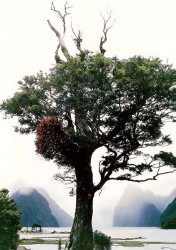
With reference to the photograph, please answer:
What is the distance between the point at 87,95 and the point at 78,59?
2.50 m

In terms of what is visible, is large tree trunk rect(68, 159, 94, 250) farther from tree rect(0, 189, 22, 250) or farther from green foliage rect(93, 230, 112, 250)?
tree rect(0, 189, 22, 250)

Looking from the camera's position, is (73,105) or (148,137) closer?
(73,105)

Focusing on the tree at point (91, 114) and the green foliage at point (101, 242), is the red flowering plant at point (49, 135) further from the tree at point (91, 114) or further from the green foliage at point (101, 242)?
the green foliage at point (101, 242)

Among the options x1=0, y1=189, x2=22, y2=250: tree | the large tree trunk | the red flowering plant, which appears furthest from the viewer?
x1=0, y1=189, x2=22, y2=250: tree

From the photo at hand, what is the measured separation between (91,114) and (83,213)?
7402 millimetres

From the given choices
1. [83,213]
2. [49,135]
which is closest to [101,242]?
[83,213]

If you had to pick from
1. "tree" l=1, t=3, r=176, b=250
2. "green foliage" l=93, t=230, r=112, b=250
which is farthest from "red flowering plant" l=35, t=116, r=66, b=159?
"green foliage" l=93, t=230, r=112, b=250

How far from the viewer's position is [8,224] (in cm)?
2075

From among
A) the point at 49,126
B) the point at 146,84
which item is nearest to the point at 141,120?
the point at 146,84

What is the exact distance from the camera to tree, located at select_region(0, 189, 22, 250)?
20516 millimetres

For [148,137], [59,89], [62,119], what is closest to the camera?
[59,89]

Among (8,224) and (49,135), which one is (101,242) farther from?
(49,135)

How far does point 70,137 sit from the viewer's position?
66.3ft

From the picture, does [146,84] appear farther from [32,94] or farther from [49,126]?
[32,94]
